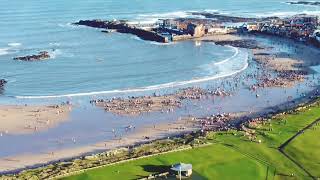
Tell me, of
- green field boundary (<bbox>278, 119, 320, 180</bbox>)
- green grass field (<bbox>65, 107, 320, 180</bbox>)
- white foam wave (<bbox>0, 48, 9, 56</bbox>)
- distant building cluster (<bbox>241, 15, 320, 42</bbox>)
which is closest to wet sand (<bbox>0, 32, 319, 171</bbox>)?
green grass field (<bbox>65, 107, 320, 180</bbox>)

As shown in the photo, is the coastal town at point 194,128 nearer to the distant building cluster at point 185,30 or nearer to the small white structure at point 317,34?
the small white structure at point 317,34

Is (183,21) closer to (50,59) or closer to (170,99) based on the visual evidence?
(50,59)

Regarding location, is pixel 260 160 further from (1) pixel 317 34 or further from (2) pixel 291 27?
(2) pixel 291 27

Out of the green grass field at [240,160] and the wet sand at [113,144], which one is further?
the wet sand at [113,144]

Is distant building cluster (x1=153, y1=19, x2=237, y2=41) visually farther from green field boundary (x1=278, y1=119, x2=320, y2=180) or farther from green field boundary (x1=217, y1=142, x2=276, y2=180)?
green field boundary (x1=217, y1=142, x2=276, y2=180)

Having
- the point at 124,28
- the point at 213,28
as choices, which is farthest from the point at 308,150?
the point at 124,28

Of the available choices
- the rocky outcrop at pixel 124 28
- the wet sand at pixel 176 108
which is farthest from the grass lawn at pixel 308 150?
the rocky outcrop at pixel 124 28

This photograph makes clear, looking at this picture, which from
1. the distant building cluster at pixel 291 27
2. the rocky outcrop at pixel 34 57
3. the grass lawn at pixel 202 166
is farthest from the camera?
the distant building cluster at pixel 291 27
